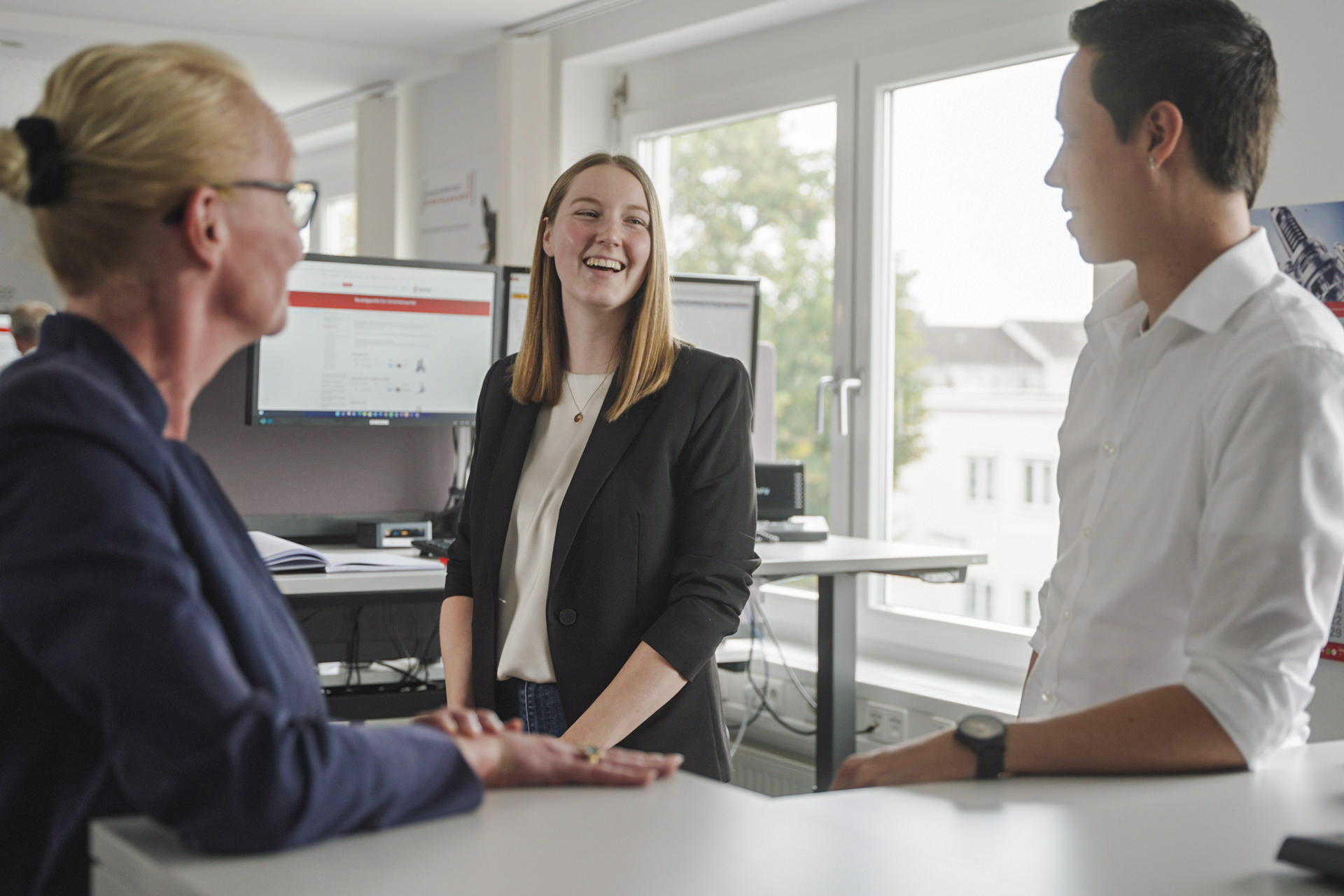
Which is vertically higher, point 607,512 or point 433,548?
point 607,512

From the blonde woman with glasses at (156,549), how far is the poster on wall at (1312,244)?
1.90 metres

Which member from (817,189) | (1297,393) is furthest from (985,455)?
(1297,393)

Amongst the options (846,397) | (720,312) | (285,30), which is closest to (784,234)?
(846,397)

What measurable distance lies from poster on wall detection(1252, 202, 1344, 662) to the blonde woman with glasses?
6.13ft

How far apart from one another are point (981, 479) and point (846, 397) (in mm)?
467

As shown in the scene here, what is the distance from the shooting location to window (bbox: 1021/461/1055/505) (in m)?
3.21

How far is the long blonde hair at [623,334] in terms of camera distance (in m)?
1.84

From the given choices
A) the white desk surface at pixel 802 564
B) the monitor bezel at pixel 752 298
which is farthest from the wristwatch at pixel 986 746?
the monitor bezel at pixel 752 298

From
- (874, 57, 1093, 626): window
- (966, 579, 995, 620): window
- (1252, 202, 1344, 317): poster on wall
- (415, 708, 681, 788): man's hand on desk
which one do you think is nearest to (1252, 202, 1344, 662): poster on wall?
(1252, 202, 1344, 317): poster on wall

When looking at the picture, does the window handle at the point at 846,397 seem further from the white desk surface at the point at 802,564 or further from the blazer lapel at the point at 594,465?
the blazer lapel at the point at 594,465

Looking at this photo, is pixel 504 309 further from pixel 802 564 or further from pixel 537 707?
pixel 537 707

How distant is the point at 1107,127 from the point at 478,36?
3.91 m

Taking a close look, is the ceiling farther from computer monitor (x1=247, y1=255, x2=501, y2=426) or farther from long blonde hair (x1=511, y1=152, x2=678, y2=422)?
long blonde hair (x1=511, y1=152, x2=678, y2=422)

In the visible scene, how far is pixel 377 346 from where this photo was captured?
9.05ft
